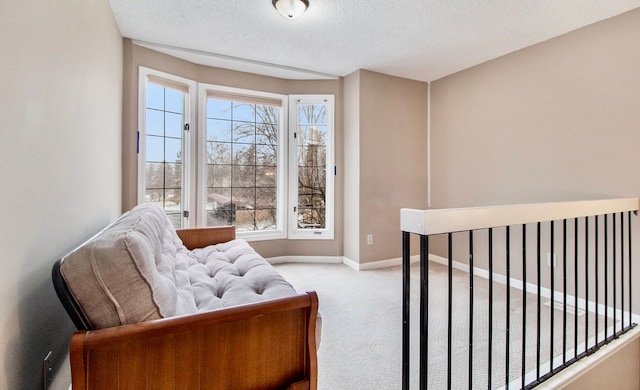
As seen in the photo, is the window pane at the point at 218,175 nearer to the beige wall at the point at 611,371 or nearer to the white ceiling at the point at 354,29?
the white ceiling at the point at 354,29

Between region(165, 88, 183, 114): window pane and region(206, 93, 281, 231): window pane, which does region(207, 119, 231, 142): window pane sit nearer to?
region(206, 93, 281, 231): window pane

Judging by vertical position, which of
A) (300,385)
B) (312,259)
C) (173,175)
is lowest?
(312,259)

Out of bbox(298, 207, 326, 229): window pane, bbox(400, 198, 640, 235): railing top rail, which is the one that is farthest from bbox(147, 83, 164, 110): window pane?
bbox(400, 198, 640, 235): railing top rail

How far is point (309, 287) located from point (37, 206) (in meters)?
2.30

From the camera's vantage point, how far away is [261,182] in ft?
12.3

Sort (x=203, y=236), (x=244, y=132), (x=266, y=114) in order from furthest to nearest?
(x=266, y=114) < (x=244, y=132) < (x=203, y=236)

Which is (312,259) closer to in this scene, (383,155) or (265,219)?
(265,219)

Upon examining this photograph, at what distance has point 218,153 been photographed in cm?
349

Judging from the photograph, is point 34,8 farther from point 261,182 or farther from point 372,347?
point 261,182

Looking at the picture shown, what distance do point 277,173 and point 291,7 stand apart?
2.00 metres

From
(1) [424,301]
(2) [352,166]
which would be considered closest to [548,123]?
(2) [352,166]

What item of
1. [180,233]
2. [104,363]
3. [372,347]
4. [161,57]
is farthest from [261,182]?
[104,363]

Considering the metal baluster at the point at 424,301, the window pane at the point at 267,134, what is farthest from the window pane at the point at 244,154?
the metal baluster at the point at 424,301

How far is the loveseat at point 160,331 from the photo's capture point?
866mm
